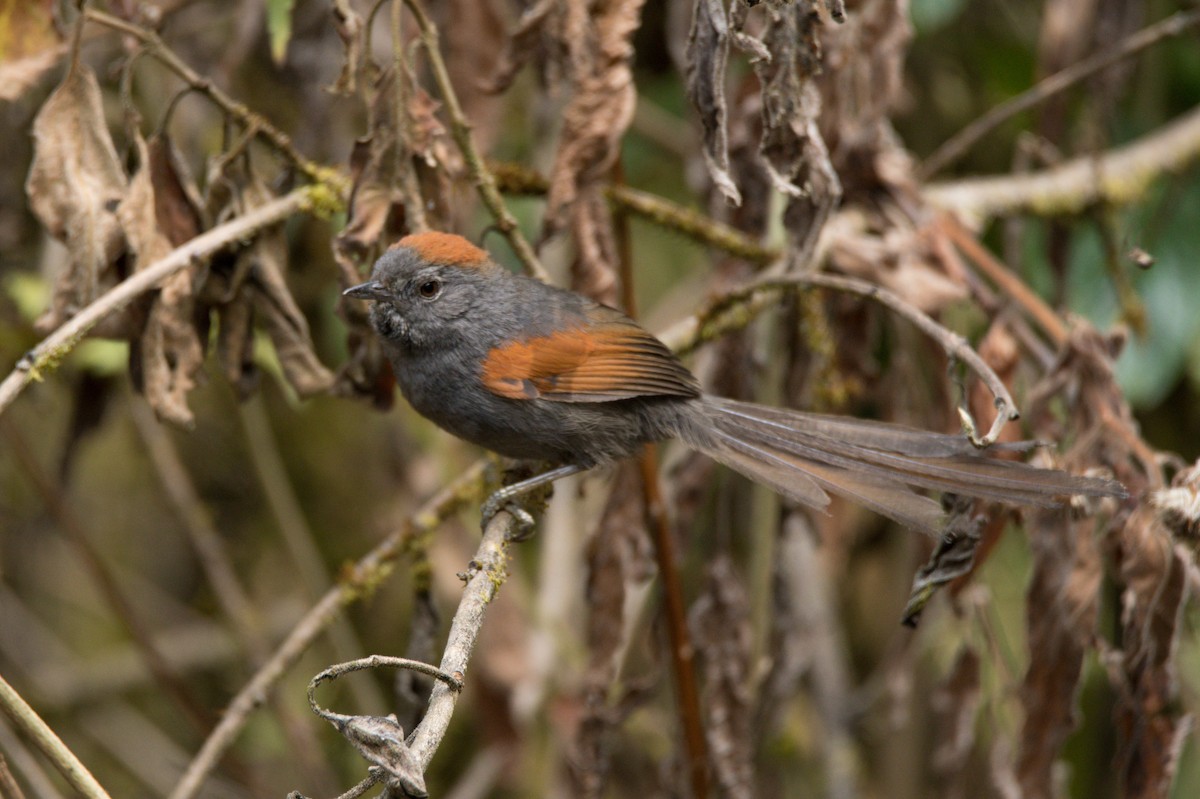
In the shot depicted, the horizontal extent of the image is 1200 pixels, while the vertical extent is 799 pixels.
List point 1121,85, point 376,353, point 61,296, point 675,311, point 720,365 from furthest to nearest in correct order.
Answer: point 675,311
point 1121,85
point 720,365
point 376,353
point 61,296

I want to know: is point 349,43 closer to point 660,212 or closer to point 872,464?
point 660,212

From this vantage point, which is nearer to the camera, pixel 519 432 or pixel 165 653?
pixel 519 432

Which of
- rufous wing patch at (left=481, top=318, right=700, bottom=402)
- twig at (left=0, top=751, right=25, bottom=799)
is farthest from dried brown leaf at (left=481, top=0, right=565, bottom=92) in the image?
twig at (left=0, top=751, right=25, bottom=799)

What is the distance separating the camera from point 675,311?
Answer: 15.0 feet

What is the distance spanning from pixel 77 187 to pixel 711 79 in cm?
131

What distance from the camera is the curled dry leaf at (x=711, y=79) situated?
2252mm

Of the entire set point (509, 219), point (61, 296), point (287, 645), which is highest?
point (509, 219)

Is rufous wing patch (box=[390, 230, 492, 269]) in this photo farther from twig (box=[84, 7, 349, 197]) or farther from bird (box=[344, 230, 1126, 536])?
twig (box=[84, 7, 349, 197])

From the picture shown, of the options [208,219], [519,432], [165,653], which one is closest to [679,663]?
[519,432]

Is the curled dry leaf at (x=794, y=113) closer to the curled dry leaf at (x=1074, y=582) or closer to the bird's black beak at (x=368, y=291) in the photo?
→ the curled dry leaf at (x=1074, y=582)

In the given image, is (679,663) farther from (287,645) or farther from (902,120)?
(902,120)

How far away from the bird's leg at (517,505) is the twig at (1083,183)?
1.60 meters

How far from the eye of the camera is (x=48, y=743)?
6.18 ft

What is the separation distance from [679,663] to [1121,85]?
2.54m
